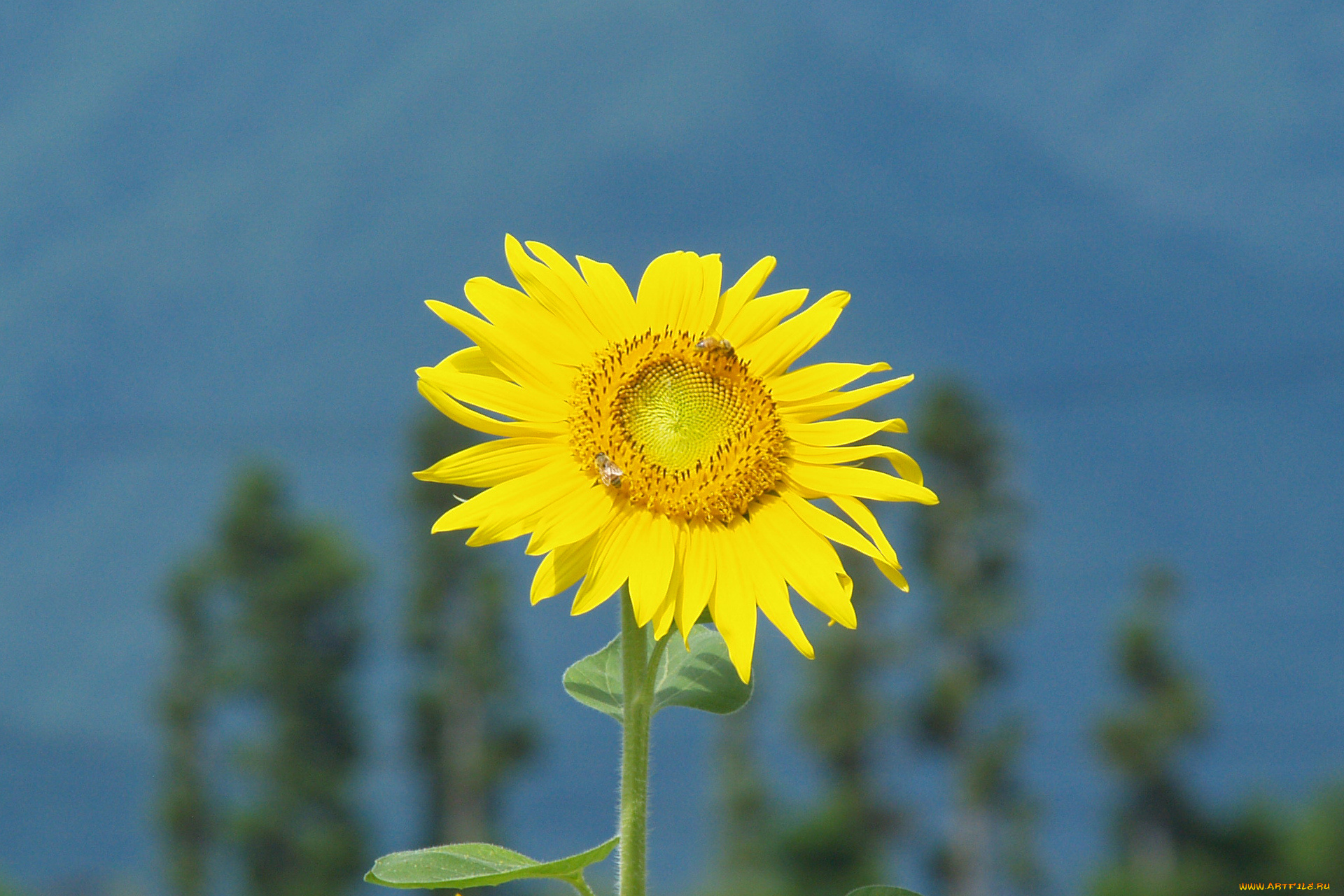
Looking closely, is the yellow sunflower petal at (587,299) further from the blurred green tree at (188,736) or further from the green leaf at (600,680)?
the blurred green tree at (188,736)

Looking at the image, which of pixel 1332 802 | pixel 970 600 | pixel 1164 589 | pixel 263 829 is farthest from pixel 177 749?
pixel 1332 802

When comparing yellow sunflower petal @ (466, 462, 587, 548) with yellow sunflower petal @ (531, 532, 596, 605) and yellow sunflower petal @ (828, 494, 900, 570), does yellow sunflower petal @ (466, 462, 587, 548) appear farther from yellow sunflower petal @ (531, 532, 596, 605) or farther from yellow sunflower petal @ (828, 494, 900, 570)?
yellow sunflower petal @ (828, 494, 900, 570)

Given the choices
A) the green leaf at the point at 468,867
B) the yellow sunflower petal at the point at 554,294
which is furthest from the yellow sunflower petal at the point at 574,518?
the green leaf at the point at 468,867

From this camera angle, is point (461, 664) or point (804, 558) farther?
point (461, 664)

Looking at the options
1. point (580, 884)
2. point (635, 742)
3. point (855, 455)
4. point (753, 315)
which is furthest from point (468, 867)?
point (753, 315)

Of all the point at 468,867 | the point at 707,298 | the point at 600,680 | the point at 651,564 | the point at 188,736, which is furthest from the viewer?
the point at 188,736

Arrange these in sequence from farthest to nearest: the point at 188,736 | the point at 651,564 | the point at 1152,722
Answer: the point at 188,736, the point at 1152,722, the point at 651,564

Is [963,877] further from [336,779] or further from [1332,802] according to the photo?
[336,779]

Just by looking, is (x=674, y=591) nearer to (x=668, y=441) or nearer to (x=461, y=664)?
(x=668, y=441)
